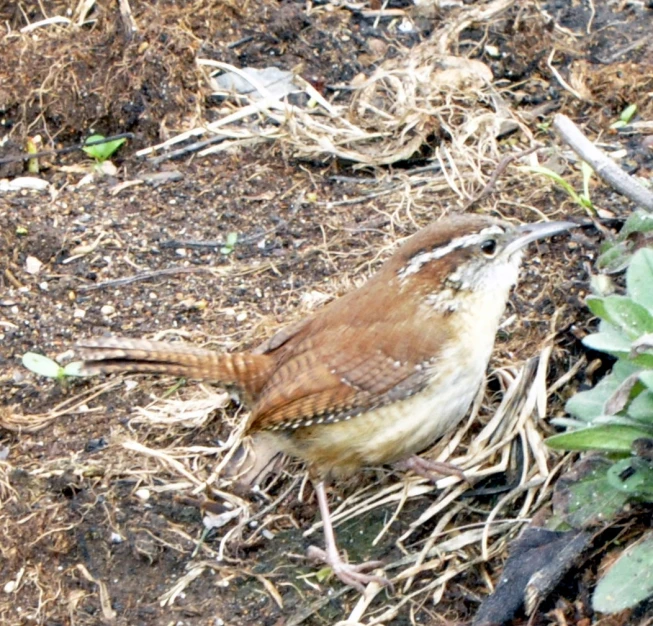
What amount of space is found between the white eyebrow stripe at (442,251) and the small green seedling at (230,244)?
4.97 feet

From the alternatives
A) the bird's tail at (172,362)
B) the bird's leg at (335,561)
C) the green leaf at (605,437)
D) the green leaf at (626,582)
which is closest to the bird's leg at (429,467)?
the bird's leg at (335,561)

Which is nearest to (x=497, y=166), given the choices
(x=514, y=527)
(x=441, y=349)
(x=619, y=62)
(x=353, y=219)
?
(x=353, y=219)

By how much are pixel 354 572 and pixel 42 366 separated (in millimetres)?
1770

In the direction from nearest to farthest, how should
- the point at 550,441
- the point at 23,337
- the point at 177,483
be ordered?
the point at 550,441
the point at 177,483
the point at 23,337

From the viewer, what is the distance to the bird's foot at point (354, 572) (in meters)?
4.03

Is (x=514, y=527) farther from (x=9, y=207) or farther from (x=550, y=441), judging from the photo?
(x=9, y=207)

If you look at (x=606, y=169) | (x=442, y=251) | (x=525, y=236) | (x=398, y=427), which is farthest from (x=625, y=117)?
(x=398, y=427)

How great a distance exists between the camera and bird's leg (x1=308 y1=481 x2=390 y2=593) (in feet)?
13.3

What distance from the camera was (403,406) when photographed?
4156 mm

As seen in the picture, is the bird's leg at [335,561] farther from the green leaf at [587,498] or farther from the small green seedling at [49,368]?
the small green seedling at [49,368]

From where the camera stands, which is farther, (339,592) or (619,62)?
(619,62)

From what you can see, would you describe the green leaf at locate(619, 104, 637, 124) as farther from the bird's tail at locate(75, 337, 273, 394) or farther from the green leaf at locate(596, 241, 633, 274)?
the bird's tail at locate(75, 337, 273, 394)

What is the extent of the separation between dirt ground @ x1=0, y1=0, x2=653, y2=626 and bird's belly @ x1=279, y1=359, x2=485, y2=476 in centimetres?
30

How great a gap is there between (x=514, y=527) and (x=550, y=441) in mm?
740
